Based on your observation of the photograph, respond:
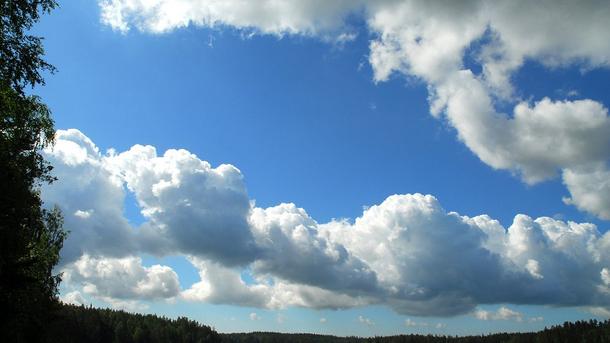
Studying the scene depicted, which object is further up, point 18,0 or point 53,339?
point 18,0

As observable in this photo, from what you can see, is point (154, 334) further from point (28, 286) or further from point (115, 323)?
point (28, 286)

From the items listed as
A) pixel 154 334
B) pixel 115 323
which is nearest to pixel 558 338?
pixel 154 334

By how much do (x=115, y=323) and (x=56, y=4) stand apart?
183923 mm

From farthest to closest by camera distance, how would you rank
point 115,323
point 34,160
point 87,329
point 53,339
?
1. point 115,323
2. point 87,329
3. point 53,339
4. point 34,160

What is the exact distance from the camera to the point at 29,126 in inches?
672

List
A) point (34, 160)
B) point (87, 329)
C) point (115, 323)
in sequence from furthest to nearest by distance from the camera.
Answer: point (115, 323)
point (87, 329)
point (34, 160)

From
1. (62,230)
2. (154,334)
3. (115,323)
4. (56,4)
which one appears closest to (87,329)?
(115,323)

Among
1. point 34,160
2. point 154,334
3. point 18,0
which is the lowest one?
point 154,334

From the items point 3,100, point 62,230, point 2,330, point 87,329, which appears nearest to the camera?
point 3,100

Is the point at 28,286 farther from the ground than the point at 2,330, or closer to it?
farther from the ground

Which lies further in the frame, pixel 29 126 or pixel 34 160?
pixel 34 160

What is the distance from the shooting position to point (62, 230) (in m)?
43.4

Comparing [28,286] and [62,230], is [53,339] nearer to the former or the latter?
[62,230]

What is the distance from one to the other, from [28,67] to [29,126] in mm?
2240
